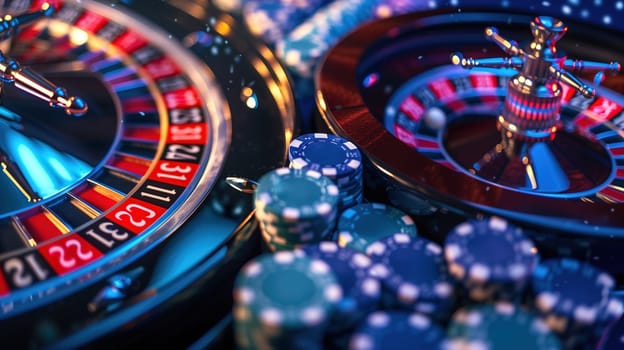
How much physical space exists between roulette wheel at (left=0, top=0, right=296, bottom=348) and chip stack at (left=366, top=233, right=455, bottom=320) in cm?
33

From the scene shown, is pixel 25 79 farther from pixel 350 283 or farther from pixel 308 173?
pixel 350 283

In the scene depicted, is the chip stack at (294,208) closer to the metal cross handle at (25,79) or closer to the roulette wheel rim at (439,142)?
the roulette wheel rim at (439,142)

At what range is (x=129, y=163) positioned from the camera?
6.45ft

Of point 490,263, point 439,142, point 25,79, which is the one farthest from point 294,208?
point 25,79

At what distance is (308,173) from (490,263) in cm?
46

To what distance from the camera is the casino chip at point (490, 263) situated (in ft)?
4.36

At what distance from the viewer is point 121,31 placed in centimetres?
247

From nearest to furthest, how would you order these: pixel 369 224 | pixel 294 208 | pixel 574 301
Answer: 1. pixel 574 301
2. pixel 294 208
3. pixel 369 224

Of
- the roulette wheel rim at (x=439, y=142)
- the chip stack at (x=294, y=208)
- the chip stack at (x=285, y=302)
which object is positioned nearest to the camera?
the chip stack at (x=285, y=302)

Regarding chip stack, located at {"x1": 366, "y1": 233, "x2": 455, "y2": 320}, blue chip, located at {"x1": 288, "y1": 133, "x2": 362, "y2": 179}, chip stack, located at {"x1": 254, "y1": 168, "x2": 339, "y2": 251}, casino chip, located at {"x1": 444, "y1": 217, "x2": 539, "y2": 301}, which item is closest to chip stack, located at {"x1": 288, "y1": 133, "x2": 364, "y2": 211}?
blue chip, located at {"x1": 288, "y1": 133, "x2": 362, "y2": 179}

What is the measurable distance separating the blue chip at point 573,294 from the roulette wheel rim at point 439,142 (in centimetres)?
14

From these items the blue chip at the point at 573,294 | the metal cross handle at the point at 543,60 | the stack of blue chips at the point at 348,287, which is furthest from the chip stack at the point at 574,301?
the metal cross handle at the point at 543,60

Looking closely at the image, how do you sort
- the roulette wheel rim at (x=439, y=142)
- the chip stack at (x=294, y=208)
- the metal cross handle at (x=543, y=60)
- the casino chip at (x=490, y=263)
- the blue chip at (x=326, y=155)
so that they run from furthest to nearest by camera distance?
1. the metal cross handle at (x=543, y=60)
2. the blue chip at (x=326, y=155)
3. the roulette wheel rim at (x=439, y=142)
4. the chip stack at (x=294, y=208)
5. the casino chip at (x=490, y=263)

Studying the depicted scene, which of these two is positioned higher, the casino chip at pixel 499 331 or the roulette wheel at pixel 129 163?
the roulette wheel at pixel 129 163
